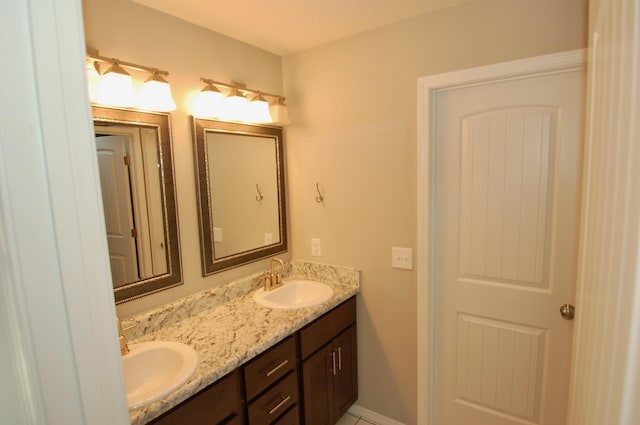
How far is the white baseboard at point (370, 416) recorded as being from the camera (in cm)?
216

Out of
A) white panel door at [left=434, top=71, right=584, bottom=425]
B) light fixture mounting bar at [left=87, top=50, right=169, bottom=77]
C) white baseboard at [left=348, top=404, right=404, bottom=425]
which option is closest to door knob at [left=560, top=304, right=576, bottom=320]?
white panel door at [left=434, top=71, right=584, bottom=425]

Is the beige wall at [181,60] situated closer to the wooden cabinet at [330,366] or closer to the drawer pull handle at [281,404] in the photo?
the wooden cabinet at [330,366]

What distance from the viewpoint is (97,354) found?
1.60 ft

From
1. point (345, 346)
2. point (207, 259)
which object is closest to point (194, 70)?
point (207, 259)

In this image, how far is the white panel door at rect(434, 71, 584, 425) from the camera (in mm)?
1595

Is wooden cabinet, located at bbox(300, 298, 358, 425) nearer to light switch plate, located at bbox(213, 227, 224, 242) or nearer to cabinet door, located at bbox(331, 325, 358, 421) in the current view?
cabinet door, located at bbox(331, 325, 358, 421)

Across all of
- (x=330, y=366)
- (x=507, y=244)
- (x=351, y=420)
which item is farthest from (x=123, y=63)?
(x=351, y=420)

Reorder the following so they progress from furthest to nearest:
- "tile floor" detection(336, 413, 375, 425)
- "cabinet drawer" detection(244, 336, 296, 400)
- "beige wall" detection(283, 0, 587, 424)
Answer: "tile floor" detection(336, 413, 375, 425) < "beige wall" detection(283, 0, 587, 424) < "cabinet drawer" detection(244, 336, 296, 400)

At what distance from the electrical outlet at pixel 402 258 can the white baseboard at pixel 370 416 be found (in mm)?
1002

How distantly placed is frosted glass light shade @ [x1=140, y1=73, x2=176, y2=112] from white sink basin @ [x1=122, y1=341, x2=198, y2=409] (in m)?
1.06

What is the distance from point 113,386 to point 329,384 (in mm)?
1674

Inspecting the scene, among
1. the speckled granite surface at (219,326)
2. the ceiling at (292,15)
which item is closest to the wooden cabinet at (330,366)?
the speckled granite surface at (219,326)

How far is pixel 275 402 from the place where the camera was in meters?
1.60

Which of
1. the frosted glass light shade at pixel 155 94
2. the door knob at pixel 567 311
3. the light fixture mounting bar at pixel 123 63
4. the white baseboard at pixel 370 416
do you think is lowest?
the white baseboard at pixel 370 416
